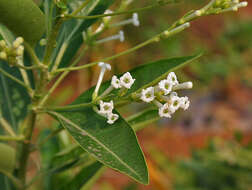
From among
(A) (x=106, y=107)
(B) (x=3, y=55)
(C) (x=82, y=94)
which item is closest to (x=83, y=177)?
(C) (x=82, y=94)

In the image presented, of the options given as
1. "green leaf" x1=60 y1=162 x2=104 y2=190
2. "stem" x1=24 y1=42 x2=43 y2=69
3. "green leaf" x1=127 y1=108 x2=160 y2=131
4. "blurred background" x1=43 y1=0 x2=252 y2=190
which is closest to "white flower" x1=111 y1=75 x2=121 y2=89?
"stem" x1=24 y1=42 x2=43 y2=69

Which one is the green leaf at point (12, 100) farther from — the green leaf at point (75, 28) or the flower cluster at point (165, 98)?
the flower cluster at point (165, 98)

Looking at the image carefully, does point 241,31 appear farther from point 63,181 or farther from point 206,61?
point 63,181

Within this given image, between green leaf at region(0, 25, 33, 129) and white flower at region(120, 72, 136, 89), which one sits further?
green leaf at region(0, 25, 33, 129)

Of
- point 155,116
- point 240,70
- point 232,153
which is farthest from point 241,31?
point 155,116

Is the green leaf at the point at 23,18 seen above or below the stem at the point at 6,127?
above

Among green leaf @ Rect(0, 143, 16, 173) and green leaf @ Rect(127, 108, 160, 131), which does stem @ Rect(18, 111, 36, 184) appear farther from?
green leaf @ Rect(127, 108, 160, 131)

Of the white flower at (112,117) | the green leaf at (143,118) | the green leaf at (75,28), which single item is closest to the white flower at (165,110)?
the white flower at (112,117)

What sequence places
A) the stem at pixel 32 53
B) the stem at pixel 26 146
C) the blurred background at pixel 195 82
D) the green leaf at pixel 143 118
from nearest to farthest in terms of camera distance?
the stem at pixel 32 53 → the stem at pixel 26 146 → the green leaf at pixel 143 118 → the blurred background at pixel 195 82
